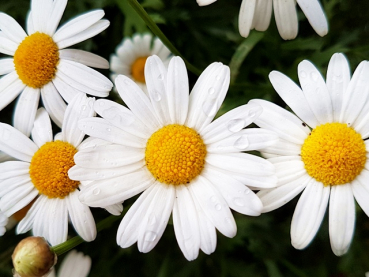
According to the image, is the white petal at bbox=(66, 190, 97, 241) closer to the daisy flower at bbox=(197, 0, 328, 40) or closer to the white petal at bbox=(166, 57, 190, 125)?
the white petal at bbox=(166, 57, 190, 125)

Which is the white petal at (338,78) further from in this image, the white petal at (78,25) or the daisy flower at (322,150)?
the white petal at (78,25)

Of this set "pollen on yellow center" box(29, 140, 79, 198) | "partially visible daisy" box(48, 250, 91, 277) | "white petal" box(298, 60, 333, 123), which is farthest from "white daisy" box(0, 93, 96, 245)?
"white petal" box(298, 60, 333, 123)

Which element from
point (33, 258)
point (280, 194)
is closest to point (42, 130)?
point (33, 258)

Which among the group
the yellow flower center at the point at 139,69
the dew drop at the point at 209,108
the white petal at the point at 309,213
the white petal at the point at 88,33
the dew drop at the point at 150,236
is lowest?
the white petal at the point at 309,213

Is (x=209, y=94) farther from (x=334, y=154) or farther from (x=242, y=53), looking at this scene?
(x=242, y=53)

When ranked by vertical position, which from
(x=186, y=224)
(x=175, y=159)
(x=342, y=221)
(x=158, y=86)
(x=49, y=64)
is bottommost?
(x=342, y=221)

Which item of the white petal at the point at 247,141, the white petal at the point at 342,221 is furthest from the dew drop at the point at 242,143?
the white petal at the point at 342,221
